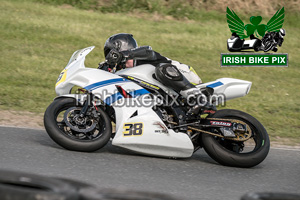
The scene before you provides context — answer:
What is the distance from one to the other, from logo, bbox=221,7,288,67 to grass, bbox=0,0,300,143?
259mm

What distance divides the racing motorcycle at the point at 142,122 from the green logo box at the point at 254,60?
8118 mm

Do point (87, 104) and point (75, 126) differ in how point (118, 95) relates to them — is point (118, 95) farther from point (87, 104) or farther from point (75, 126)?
point (75, 126)

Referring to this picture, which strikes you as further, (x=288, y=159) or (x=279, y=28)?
(x=279, y=28)

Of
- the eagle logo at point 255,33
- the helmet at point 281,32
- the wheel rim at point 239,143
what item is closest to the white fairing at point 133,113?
the wheel rim at point 239,143

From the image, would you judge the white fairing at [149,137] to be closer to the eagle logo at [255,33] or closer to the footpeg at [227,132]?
the footpeg at [227,132]

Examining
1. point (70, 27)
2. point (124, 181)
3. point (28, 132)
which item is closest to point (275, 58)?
point (70, 27)

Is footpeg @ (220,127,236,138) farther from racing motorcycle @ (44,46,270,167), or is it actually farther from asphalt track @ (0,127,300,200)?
asphalt track @ (0,127,300,200)

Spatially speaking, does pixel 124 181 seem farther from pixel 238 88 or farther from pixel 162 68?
pixel 238 88

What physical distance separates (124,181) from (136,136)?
1.00 metres

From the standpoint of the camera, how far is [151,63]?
242 inches

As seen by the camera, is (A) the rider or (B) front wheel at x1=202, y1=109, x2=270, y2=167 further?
(A) the rider

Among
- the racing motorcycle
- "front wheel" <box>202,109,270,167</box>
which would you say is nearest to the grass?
"front wheel" <box>202,109,270,167</box>

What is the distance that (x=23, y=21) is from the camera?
14594 millimetres

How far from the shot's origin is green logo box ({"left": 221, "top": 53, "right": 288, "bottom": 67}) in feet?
46.0
